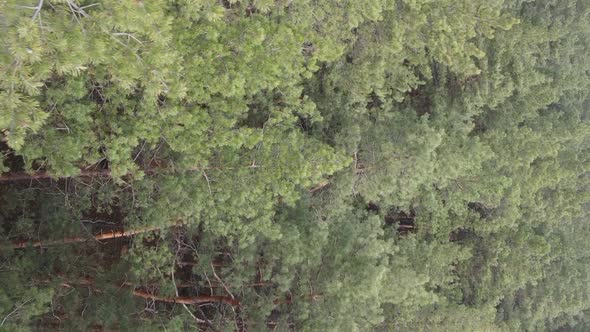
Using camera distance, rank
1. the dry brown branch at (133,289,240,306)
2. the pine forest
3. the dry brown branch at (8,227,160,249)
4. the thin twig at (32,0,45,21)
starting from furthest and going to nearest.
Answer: the dry brown branch at (133,289,240,306)
the dry brown branch at (8,227,160,249)
the pine forest
the thin twig at (32,0,45,21)

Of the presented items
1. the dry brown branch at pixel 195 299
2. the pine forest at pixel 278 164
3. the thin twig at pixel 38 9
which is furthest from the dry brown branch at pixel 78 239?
the thin twig at pixel 38 9

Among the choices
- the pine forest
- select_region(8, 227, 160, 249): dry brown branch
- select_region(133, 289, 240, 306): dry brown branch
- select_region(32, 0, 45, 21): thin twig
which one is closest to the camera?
select_region(32, 0, 45, 21): thin twig

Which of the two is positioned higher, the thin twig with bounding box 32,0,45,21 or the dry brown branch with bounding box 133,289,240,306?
the thin twig with bounding box 32,0,45,21

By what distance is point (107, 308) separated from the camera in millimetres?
10383

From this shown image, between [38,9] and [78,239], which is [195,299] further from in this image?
[38,9]

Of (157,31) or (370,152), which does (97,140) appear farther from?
(370,152)

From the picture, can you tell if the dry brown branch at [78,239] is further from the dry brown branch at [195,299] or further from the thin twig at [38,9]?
the thin twig at [38,9]

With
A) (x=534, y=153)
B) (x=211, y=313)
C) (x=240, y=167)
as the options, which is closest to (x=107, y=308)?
(x=211, y=313)

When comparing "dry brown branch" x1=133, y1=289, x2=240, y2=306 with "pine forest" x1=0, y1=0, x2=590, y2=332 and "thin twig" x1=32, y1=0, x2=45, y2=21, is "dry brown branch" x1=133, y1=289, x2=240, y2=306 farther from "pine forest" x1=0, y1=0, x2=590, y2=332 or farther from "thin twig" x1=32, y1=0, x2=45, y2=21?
"thin twig" x1=32, y1=0, x2=45, y2=21

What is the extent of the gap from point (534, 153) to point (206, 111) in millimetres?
9962

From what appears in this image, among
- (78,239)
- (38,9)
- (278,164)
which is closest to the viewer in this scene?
(38,9)

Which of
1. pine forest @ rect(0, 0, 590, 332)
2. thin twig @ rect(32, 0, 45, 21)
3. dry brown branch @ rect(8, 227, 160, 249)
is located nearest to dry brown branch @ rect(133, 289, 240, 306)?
pine forest @ rect(0, 0, 590, 332)

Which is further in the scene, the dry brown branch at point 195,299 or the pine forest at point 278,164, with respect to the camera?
the dry brown branch at point 195,299

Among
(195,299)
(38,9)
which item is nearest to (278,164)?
(195,299)
